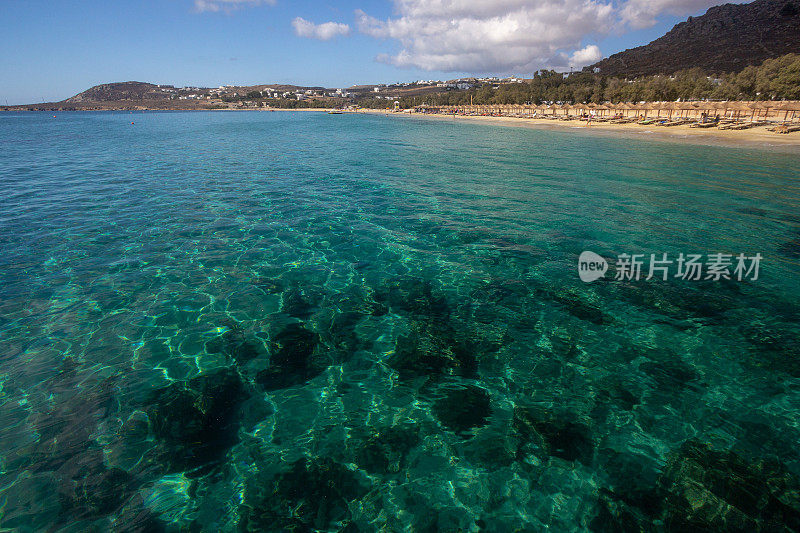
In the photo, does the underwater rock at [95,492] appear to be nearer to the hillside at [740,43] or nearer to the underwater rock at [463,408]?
the underwater rock at [463,408]

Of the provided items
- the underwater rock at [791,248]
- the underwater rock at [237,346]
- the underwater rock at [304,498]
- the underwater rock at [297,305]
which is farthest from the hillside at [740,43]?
the underwater rock at [304,498]

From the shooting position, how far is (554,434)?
6625 mm

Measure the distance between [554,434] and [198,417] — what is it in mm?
6730

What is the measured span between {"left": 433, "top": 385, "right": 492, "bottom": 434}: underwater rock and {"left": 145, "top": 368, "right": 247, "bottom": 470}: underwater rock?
12.8 feet

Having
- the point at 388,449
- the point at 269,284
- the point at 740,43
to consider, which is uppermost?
the point at 740,43

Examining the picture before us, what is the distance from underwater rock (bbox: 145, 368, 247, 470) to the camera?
626cm

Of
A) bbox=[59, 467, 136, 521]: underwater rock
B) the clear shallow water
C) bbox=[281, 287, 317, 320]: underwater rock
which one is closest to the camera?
bbox=[59, 467, 136, 521]: underwater rock

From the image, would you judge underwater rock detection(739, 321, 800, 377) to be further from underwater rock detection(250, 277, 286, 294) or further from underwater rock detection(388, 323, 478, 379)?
underwater rock detection(250, 277, 286, 294)

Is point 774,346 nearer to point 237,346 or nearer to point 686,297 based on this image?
point 686,297

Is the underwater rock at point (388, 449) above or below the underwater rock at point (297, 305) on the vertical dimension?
below

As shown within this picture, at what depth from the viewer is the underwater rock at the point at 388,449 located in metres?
6.07

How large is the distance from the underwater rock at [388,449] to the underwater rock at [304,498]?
1.10 ft

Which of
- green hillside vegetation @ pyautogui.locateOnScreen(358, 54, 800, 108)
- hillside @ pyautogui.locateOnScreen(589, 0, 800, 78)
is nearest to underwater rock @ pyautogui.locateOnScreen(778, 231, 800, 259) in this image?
green hillside vegetation @ pyautogui.locateOnScreen(358, 54, 800, 108)

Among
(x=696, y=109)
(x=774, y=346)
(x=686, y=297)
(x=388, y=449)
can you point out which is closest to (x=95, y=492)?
(x=388, y=449)
